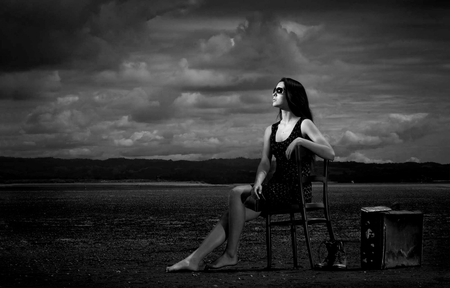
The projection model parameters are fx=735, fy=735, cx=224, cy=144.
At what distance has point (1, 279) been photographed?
8109mm

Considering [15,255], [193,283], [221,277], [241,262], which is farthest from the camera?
[15,255]

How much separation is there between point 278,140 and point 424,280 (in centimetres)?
217

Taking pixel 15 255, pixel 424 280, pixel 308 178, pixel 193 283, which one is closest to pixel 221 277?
pixel 193 283

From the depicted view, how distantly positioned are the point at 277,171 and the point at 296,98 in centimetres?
85

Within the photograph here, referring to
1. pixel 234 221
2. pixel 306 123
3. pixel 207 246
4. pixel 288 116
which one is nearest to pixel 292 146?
pixel 306 123

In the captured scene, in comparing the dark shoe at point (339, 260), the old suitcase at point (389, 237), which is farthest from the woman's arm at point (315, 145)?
the dark shoe at point (339, 260)

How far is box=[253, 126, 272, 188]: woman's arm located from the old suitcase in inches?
50.1

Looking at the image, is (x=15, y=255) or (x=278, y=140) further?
(x=15, y=255)

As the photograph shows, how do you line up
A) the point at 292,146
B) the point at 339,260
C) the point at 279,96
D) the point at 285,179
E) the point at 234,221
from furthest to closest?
the point at 339,260 → the point at 279,96 → the point at 285,179 → the point at 234,221 → the point at 292,146

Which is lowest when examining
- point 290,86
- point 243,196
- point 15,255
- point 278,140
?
point 15,255

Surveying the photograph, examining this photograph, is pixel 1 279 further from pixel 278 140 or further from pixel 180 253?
pixel 180 253

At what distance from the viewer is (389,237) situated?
27.0ft

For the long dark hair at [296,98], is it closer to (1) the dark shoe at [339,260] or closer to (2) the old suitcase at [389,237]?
(2) the old suitcase at [389,237]

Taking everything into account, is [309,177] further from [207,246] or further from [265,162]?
[207,246]
